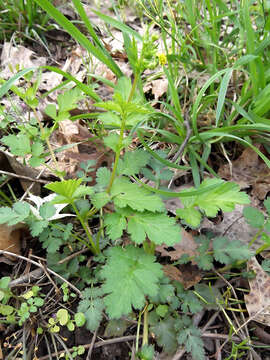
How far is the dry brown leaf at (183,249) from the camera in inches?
53.7

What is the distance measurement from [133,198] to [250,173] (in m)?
0.94

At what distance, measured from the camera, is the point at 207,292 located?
1.30 m

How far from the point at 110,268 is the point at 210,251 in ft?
1.81

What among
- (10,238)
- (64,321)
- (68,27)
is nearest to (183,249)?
(64,321)

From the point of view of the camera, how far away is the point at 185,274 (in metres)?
1.37

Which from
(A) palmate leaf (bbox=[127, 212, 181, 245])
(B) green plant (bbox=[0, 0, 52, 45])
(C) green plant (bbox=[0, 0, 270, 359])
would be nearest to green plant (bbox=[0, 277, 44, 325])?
(C) green plant (bbox=[0, 0, 270, 359])

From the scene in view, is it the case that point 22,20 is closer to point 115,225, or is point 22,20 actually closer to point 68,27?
point 68,27

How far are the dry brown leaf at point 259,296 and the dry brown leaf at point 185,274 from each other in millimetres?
240

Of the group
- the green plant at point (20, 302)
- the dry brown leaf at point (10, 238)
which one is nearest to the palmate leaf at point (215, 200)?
the green plant at point (20, 302)

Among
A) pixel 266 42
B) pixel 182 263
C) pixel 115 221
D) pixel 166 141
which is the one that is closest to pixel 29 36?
pixel 166 141

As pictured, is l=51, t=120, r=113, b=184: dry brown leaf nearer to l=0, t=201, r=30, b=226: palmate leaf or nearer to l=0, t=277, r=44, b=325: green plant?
l=0, t=201, r=30, b=226: palmate leaf

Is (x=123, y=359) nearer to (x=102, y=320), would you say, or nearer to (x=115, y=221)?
(x=102, y=320)

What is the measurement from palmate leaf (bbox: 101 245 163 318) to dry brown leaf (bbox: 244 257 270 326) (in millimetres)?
520

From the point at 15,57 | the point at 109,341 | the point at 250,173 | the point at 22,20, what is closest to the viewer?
the point at 109,341
